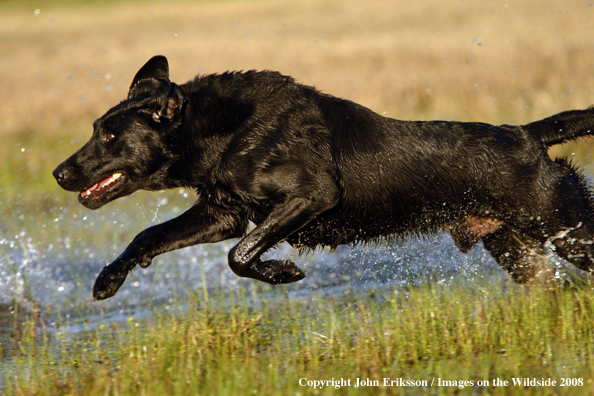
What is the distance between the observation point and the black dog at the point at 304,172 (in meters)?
3.98

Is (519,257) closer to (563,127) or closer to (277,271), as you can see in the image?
(563,127)

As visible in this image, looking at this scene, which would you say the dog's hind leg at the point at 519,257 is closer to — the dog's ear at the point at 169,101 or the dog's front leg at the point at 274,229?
the dog's front leg at the point at 274,229

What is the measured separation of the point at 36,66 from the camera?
13805mm

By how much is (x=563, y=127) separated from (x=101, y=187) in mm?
3164

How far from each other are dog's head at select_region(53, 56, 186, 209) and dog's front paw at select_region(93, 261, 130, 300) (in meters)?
0.46

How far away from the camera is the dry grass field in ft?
36.1

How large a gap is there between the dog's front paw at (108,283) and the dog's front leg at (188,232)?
5.4 inches

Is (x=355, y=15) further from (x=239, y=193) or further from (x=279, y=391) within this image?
(x=279, y=391)

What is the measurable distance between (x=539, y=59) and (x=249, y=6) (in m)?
12.3

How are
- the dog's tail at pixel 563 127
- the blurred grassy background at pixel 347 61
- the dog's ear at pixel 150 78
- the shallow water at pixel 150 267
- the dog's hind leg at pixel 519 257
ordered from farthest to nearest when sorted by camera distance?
the blurred grassy background at pixel 347 61 < the shallow water at pixel 150 267 < the dog's hind leg at pixel 519 257 < the dog's tail at pixel 563 127 < the dog's ear at pixel 150 78

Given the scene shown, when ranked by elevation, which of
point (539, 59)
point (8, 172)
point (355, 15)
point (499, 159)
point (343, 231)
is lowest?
point (343, 231)

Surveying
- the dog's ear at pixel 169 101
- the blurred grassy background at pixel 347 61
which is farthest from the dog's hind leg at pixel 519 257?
the blurred grassy background at pixel 347 61

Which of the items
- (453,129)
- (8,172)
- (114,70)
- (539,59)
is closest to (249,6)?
(114,70)

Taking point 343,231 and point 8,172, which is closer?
point 343,231
